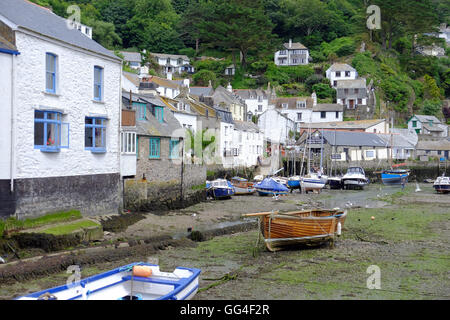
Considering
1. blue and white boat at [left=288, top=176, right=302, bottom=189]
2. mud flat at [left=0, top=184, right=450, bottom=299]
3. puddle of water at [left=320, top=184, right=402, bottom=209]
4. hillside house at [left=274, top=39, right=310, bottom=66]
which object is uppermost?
hillside house at [left=274, top=39, right=310, bottom=66]

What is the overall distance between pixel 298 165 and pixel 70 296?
174ft

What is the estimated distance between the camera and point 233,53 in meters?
92.8

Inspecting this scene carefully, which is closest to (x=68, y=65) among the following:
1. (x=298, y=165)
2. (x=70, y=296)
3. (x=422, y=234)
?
(x=70, y=296)

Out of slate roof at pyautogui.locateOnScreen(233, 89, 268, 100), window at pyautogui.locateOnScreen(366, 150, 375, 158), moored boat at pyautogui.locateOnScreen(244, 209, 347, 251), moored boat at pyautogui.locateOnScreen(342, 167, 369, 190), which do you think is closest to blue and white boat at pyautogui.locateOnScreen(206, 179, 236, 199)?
moored boat at pyautogui.locateOnScreen(244, 209, 347, 251)

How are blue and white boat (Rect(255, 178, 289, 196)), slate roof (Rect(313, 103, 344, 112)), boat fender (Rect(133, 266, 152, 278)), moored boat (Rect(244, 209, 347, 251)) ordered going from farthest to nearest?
slate roof (Rect(313, 103, 344, 112)), blue and white boat (Rect(255, 178, 289, 196)), moored boat (Rect(244, 209, 347, 251)), boat fender (Rect(133, 266, 152, 278))

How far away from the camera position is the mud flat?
12961 millimetres

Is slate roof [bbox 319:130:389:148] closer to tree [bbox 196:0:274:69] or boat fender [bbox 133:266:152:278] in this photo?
tree [bbox 196:0:274:69]

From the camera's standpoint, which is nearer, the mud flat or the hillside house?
the mud flat

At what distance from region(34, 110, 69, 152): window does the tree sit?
7313 centimetres

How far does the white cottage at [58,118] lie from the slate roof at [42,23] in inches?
2.4

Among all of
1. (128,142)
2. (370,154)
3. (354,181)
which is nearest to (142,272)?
(128,142)

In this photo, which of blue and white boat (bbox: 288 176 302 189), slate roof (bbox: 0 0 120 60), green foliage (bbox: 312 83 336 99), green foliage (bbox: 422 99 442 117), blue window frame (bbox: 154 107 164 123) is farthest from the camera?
green foliage (bbox: 422 99 442 117)

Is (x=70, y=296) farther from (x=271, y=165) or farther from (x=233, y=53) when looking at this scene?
(x=233, y=53)
